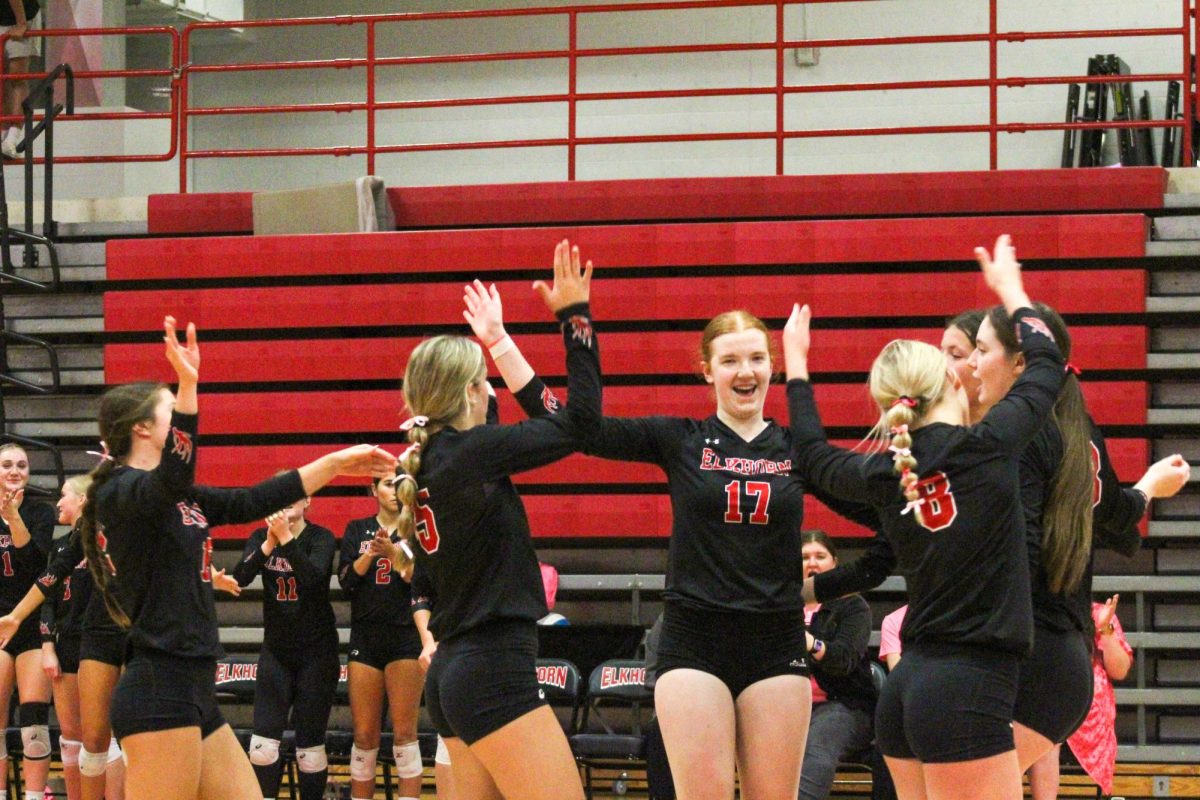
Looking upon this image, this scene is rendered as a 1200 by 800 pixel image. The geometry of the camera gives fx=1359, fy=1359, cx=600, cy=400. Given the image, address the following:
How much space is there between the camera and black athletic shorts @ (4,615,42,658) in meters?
7.86

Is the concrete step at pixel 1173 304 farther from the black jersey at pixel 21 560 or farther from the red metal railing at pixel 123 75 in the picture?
the black jersey at pixel 21 560

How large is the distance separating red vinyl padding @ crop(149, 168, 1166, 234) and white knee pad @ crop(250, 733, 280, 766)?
11.4ft

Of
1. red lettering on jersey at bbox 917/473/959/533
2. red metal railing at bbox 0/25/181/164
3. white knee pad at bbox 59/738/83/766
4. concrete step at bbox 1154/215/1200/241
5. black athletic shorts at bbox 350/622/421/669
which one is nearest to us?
red lettering on jersey at bbox 917/473/959/533

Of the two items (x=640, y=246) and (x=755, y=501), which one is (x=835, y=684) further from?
(x=755, y=501)

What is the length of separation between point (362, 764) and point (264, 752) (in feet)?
1.70

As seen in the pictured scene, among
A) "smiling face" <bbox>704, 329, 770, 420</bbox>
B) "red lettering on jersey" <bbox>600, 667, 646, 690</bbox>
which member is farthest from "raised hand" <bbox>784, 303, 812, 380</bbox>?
"red lettering on jersey" <bbox>600, 667, 646, 690</bbox>

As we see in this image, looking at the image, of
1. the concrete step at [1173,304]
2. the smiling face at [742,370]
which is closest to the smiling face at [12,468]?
the smiling face at [742,370]

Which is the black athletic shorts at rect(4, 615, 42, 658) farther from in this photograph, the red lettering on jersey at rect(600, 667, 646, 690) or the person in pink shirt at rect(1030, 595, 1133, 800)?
the person in pink shirt at rect(1030, 595, 1133, 800)

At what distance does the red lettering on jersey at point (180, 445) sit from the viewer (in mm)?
4207

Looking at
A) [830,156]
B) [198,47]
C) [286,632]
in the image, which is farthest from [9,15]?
[830,156]

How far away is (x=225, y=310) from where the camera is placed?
873 cm

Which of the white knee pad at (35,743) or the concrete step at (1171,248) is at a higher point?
the concrete step at (1171,248)

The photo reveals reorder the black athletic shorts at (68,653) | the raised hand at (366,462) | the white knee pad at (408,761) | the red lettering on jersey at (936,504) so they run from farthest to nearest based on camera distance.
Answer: the black athletic shorts at (68,653) → the white knee pad at (408,761) → the raised hand at (366,462) → the red lettering on jersey at (936,504)

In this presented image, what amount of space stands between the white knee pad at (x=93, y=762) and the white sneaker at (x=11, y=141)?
507 cm
